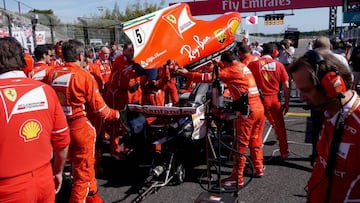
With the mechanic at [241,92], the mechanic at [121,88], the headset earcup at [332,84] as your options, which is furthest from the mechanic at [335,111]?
the mechanic at [121,88]

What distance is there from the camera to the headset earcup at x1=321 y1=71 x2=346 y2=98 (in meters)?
1.68

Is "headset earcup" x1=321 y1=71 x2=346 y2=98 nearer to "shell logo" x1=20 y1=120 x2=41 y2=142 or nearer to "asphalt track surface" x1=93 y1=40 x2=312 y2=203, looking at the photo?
"shell logo" x1=20 y1=120 x2=41 y2=142

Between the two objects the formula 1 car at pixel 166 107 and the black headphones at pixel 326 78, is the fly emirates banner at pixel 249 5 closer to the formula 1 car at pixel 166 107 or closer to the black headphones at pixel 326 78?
the formula 1 car at pixel 166 107

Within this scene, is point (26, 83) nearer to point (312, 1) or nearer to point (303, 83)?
point (303, 83)

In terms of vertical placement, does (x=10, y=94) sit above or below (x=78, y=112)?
above

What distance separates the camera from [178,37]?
512cm

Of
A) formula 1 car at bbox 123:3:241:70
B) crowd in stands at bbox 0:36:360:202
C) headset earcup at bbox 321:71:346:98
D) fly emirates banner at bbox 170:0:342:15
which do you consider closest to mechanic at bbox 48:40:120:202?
crowd in stands at bbox 0:36:360:202

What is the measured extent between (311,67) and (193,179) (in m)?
3.72

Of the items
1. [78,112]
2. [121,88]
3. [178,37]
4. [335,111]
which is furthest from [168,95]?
[335,111]

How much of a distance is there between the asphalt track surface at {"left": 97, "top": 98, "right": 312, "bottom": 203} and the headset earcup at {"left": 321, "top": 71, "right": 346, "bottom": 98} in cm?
250

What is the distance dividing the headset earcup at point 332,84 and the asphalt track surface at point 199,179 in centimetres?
250

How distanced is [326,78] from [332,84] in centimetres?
4

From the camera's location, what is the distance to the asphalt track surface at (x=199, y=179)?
181 inches

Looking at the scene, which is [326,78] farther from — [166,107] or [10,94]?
[166,107]
